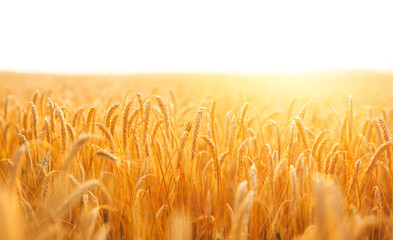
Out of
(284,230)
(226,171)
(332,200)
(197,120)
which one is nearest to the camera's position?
(332,200)

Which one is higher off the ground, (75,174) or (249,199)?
(249,199)

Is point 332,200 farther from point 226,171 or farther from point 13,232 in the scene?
point 226,171

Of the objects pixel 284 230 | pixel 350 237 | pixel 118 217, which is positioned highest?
pixel 350 237

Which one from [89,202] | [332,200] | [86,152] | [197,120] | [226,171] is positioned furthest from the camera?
[226,171]

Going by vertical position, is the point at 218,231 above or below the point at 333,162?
below

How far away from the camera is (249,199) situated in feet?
2.69

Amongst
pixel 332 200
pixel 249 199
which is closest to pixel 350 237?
pixel 332 200

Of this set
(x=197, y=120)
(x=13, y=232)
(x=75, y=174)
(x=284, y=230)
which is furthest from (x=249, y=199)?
(x=75, y=174)

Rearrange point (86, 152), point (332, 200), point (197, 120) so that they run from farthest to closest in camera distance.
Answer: point (86, 152)
point (197, 120)
point (332, 200)

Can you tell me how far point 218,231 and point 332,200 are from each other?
88 centimetres

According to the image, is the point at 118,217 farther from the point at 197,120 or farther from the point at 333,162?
the point at 333,162

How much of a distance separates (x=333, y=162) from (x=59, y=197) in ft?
3.99

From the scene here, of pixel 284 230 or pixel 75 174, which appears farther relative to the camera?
pixel 75 174

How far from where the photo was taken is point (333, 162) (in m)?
1.28
